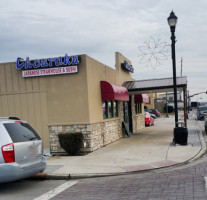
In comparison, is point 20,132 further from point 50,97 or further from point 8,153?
point 50,97

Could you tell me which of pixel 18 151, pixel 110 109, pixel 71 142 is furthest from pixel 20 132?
pixel 110 109

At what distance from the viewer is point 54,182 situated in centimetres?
805

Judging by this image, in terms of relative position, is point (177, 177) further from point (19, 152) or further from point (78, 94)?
point (78, 94)

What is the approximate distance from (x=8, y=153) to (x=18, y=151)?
0.76ft

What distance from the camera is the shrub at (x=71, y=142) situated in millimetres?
11875

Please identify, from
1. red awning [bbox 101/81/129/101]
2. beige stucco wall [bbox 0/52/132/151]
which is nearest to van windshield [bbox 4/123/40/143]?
beige stucco wall [bbox 0/52/132/151]

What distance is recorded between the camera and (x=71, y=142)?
11859 millimetres

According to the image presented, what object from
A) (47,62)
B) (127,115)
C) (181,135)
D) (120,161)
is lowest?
(120,161)

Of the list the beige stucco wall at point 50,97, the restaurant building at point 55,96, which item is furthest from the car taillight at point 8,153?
the beige stucco wall at point 50,97

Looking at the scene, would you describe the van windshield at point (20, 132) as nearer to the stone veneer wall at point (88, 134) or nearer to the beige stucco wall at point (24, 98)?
the stone veneer wall at point (88, 134)

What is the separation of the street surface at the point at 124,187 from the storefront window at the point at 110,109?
649 cm

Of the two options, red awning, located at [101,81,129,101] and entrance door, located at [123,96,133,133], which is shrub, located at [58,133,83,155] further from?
entrance door, located at [123,96,133,133]

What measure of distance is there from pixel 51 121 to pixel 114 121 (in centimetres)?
446

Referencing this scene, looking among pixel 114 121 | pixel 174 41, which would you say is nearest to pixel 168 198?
pixel 174 41
